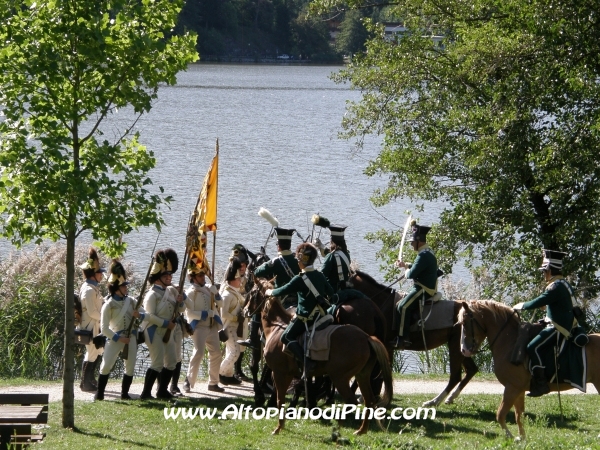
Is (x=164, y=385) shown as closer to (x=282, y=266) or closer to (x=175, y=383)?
(x=175, y=383)

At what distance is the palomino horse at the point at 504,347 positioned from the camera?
12.9 m

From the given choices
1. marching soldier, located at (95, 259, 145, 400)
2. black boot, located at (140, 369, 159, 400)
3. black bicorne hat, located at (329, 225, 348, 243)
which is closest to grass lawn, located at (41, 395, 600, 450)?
black boot, located at (140, 369, 159, 400)

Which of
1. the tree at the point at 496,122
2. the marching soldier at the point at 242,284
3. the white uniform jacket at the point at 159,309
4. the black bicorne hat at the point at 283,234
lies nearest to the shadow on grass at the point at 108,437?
the white uniform jacket at the point at 159,309

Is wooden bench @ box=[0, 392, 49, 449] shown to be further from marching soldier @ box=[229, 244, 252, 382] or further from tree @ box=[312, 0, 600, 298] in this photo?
tree @ box=[312, 0, 600, 298]

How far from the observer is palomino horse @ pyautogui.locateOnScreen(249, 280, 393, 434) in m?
12.7

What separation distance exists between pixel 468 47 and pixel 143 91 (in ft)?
30.4

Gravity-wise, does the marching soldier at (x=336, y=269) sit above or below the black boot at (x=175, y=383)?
above

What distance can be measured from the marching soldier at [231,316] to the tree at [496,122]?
227 inches

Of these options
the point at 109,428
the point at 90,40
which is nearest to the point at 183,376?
the point at 109,428

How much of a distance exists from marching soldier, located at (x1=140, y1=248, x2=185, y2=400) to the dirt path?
54 centimetres

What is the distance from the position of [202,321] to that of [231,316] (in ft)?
3.16

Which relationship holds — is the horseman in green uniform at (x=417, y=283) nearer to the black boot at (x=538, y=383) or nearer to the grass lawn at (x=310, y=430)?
the grass lawn at (x=310, y=430)

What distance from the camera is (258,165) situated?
158ft

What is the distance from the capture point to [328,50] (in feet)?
370
